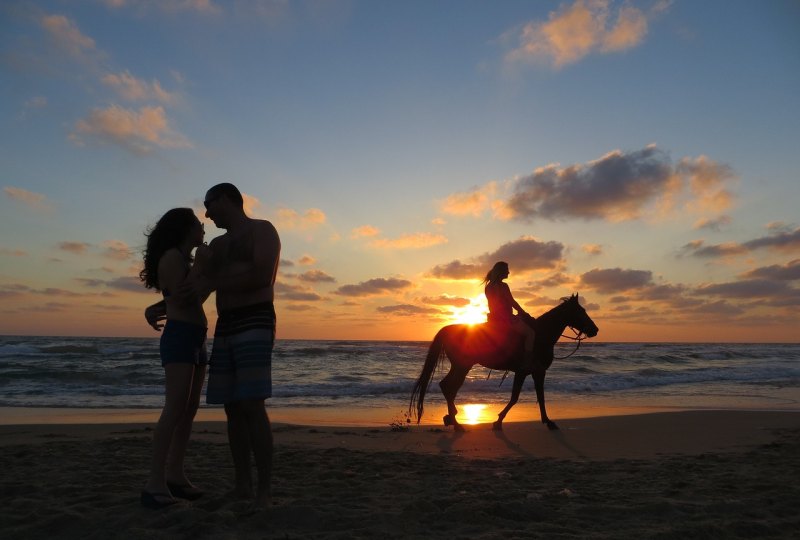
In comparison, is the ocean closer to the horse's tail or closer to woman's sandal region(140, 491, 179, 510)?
the horse's tail

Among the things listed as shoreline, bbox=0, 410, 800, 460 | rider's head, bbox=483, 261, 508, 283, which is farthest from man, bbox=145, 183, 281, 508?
rider's head, bbox=483, 261, 508, 283

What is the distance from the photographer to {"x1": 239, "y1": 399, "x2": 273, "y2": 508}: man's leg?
3.42 metres

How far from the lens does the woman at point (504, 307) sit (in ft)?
26.9

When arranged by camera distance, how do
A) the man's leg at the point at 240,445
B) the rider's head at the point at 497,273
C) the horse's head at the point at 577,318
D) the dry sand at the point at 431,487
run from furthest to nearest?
the horse's head at the point at 577,318
the rider's head at the point at 497,273
the man's leg at the point at 240,445
the dry sand at the point at 431,487

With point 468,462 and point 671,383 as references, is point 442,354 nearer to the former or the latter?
point 468,462

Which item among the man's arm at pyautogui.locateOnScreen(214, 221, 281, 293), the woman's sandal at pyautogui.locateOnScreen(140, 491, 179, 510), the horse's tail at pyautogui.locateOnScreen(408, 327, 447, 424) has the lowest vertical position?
the woman's sandal at pyautogui.locateOnScreen(140, 491, 179, 510)

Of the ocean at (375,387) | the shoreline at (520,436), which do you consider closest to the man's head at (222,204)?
the shoreline at (520,436)

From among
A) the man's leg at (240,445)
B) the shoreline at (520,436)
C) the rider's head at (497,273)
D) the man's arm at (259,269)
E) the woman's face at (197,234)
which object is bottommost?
the shoreline at (520,436)

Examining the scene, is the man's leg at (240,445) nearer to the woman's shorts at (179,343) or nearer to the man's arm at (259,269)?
the woman's shorts at (179,343)

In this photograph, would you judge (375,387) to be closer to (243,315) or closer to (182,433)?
(182,433)

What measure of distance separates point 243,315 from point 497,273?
5.27 meters

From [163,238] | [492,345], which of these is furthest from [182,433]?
[492,345]

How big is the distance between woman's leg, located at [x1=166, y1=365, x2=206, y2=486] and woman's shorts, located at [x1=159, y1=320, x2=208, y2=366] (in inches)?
7.7

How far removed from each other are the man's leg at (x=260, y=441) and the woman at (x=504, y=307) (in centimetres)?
526
